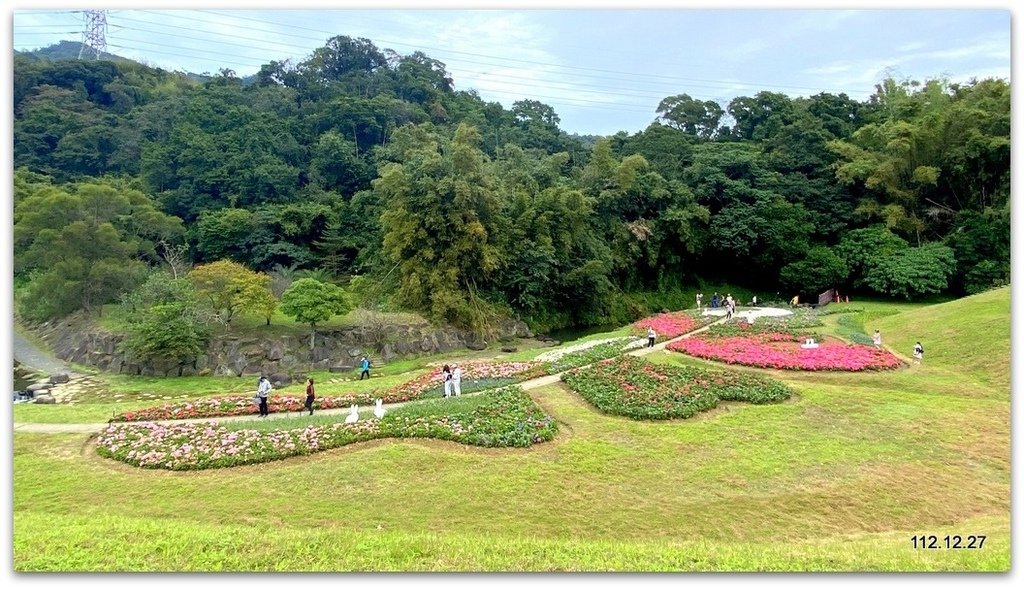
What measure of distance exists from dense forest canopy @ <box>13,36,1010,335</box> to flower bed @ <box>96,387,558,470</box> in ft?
55.4

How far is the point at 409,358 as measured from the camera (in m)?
30.5

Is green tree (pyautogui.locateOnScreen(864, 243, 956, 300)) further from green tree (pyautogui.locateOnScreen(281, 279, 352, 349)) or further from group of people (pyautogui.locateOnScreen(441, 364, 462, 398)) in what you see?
green tree (pyautogui.locateOnScreen(281, 279, 352, 349))

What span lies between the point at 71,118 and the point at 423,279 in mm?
46774

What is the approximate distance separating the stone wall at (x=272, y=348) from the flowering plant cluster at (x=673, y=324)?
33.5 ft

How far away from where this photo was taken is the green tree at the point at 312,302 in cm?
2888

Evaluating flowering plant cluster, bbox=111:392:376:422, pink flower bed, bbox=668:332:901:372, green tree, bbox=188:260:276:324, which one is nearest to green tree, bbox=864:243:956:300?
pink flower bed, bbox=668:332:901:372

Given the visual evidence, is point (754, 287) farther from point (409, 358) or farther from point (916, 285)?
point (409, 358)

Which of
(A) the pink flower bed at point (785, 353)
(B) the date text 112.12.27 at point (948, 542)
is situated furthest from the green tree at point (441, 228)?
(B) the date text 112.12.27 at point (948, 542)

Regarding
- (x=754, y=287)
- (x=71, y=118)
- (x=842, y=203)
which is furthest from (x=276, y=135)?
(x=842, y=203)

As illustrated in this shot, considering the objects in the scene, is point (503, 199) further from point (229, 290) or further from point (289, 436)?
point (289, 436)

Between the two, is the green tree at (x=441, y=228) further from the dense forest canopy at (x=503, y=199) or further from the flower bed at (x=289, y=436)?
the flower bed at (x=289, y=436)

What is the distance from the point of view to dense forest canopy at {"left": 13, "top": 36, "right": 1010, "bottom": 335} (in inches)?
1350

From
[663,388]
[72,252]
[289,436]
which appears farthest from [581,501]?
[72,252]

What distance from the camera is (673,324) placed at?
28.8 meters
